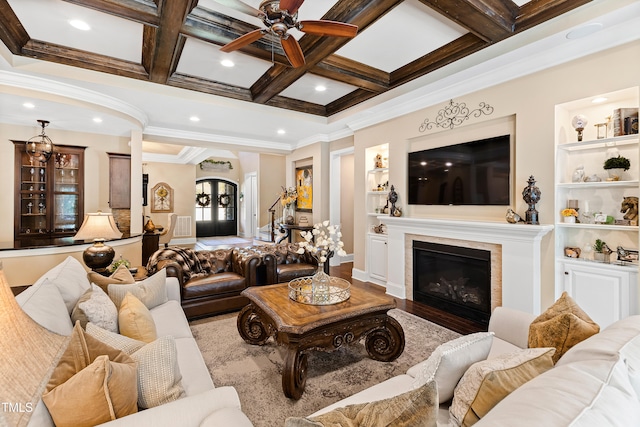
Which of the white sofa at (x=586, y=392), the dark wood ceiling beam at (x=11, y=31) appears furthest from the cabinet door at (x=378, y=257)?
the dark wood ceiling beam at (x=11, y=31)

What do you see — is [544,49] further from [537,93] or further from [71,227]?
[71,227]

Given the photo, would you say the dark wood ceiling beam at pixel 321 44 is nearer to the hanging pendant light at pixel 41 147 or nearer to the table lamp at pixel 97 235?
the table lamp at pixel 97 235

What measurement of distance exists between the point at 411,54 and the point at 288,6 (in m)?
1.82

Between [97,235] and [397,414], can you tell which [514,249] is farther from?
[97,235]

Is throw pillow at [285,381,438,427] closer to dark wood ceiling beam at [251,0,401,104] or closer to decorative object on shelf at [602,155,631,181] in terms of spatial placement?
dark wood ceiling beam at [251,0,401,104]

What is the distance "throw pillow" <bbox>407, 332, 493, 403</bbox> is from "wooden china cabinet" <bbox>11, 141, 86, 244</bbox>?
6.79 m

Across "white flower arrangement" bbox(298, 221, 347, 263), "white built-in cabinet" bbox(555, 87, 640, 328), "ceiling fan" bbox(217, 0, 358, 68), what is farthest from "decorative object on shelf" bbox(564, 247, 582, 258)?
"ceiling fan" bbox(217, 0, 358, 68)

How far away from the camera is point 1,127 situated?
16.8 ft

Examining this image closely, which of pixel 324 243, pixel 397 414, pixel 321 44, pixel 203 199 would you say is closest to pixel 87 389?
pixel 397 414

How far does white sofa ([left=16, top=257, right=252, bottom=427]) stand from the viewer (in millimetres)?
1018

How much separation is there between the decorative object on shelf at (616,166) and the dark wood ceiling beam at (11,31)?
5239 mm

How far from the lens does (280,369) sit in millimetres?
2414

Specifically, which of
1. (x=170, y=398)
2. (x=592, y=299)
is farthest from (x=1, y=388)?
(x=592, y=299)

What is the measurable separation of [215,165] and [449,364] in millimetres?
11271
